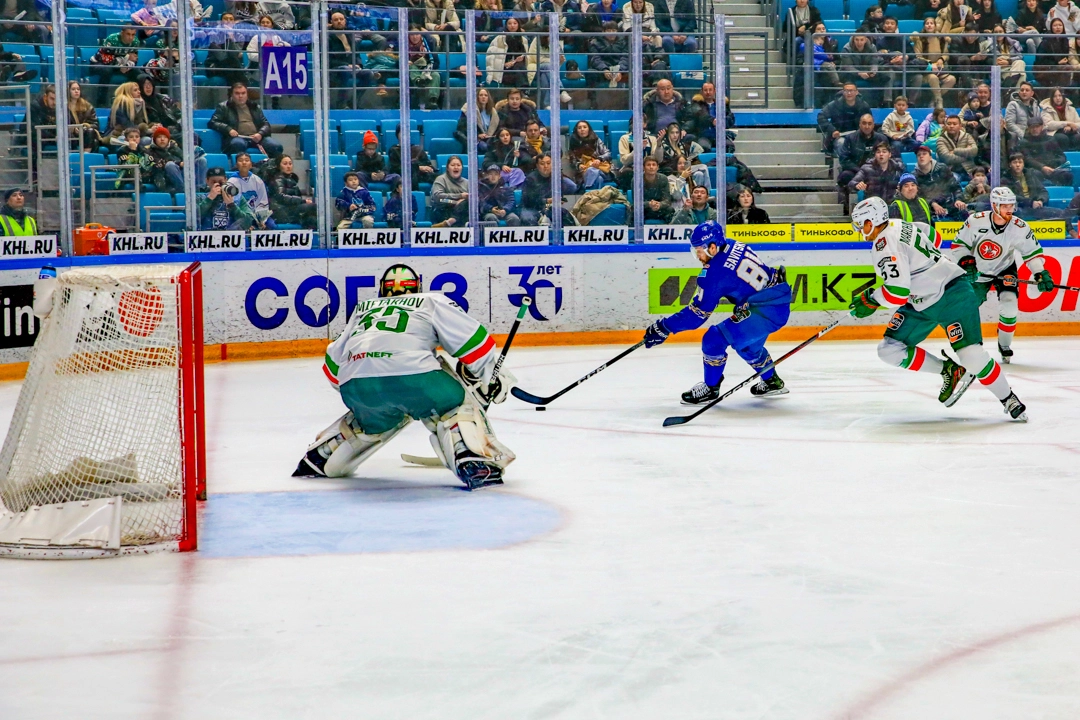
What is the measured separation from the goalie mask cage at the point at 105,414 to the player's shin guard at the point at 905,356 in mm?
3845

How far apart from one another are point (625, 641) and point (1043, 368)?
21.7 feet

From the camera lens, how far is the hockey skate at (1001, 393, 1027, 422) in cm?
647

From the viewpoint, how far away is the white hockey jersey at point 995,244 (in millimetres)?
9164

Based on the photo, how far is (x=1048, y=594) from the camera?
3508mm

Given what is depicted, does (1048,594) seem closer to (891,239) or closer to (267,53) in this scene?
(891,239)

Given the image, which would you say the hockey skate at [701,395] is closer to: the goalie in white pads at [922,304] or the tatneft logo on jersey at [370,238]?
the goalie in white pads at [922,304]

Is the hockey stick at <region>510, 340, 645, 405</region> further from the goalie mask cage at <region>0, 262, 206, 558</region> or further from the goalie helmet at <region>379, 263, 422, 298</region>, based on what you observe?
the goalie mask cage at <region>0, 262, 206, 558</region>

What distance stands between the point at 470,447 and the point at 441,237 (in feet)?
17.8

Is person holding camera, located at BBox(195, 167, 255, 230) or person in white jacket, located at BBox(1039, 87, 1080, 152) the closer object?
person holding camera, located at BBox(195, 167, 255, 230)

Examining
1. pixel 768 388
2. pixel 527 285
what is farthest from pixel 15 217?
pixel 768 388

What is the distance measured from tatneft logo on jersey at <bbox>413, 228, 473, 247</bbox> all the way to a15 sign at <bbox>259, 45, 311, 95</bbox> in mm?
1390

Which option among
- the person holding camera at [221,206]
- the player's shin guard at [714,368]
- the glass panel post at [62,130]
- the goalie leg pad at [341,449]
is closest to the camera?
the goalie leg pad at [341,449]

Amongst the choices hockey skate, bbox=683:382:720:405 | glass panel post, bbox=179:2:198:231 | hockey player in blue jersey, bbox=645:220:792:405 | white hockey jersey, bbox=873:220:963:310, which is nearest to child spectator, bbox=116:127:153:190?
glass panel post, bbox=179:2:198:231

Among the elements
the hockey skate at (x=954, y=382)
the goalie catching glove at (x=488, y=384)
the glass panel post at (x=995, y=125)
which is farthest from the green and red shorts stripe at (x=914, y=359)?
the glass panel post at (x=995, y=125)
